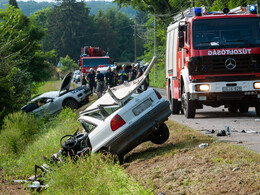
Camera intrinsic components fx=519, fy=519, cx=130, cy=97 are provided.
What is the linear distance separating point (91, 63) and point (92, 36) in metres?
74.9

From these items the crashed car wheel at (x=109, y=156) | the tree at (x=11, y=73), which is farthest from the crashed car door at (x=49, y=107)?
the crashed car wheel at (x=109, y=156)

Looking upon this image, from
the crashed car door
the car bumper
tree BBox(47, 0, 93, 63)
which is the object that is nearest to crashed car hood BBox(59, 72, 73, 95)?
the crashed car door

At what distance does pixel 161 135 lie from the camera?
11.7m

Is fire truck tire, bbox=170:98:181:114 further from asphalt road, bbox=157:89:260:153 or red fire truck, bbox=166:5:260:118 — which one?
red fire truck, bbox=166:5:260:118

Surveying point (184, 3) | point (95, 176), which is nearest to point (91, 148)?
point (95, 176)

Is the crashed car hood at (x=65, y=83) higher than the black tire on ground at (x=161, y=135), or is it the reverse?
the black tire on ground at (x=161, y=135)

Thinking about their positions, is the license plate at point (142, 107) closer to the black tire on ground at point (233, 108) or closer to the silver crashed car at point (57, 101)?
the black tire on ground at point (233, 108)

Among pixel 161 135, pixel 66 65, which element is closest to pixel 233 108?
pixel 161 135

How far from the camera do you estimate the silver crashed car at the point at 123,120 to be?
10.2m

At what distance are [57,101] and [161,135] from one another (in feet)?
47.8

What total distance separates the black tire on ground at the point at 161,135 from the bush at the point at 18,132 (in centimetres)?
893

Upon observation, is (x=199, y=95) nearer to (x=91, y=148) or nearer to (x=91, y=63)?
(x=91, y=148)

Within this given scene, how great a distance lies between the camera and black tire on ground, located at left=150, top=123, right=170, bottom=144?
11.6 m

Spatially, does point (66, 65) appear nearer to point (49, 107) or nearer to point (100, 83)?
point (100, 83)
